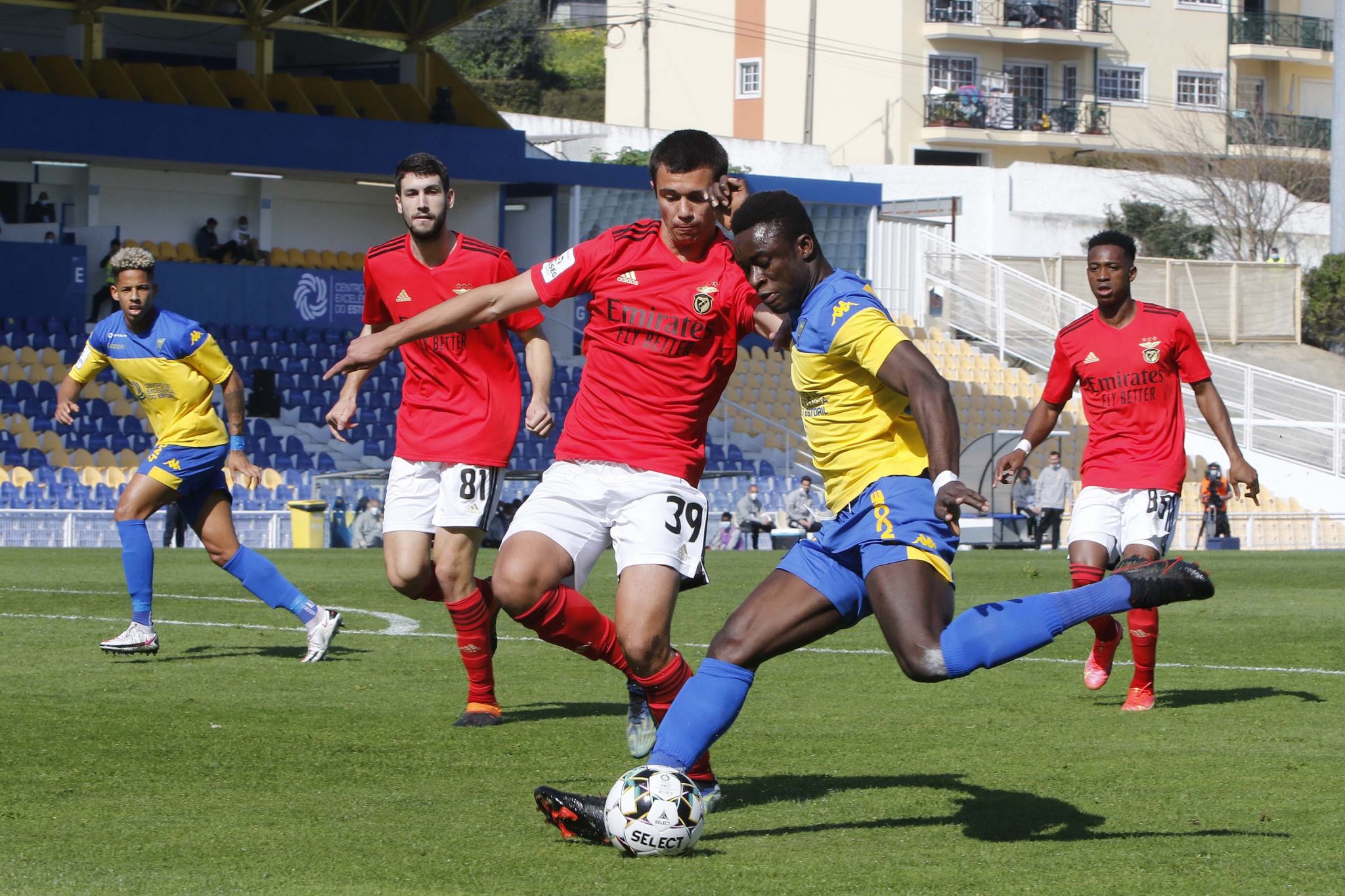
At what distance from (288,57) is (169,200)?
532 centimetres

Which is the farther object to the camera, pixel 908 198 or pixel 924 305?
pixel 908 198

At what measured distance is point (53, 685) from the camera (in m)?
8.66

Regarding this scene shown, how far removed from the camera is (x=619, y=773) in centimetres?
648

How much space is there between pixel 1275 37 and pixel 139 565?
199 feet

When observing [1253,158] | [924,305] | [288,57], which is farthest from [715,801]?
[1253,158]

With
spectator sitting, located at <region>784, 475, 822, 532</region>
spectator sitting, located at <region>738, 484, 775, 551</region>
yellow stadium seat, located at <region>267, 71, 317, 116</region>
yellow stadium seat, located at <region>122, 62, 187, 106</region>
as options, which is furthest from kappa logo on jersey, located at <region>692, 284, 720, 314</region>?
yellow stadium seat, located at <region>267, 71, 317, 116</region>

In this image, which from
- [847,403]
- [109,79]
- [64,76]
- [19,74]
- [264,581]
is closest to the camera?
[847,403]

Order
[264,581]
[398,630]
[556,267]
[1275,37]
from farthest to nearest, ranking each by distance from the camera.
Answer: [1275,37] → [398,630] → [264,581] → [556,267]

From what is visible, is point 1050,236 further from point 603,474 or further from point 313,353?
point 603,474

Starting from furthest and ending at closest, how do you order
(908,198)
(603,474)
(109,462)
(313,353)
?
(908,198)
(313,353)
(109,462)
(603,474)

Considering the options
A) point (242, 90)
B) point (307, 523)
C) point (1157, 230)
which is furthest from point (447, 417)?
point (1157, 230)

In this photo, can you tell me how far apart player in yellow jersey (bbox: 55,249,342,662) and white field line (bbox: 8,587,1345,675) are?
1.75 meters

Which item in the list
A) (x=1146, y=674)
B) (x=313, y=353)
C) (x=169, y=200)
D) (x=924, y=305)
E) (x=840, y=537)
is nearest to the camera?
(x=840, y=537)

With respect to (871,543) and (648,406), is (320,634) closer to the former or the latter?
(648,406)
